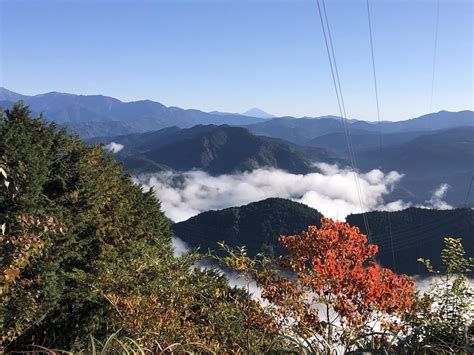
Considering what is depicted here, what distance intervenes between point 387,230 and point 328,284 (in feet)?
577

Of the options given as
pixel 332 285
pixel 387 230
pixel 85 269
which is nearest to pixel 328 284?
pixel 332 285

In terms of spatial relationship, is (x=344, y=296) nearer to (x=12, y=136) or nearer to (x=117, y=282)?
(x=117, y=282)

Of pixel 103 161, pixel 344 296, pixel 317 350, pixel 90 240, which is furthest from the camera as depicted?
pixel 103 161

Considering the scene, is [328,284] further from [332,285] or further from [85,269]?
[85,269]

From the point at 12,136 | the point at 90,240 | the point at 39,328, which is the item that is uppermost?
the point at 12,136

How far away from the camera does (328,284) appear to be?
9492 mm

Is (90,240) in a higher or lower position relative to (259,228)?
higher

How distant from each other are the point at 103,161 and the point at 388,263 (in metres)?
162

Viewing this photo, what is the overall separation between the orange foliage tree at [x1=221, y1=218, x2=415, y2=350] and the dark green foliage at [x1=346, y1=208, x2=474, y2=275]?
16409cm

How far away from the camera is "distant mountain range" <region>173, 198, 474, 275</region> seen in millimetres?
168250

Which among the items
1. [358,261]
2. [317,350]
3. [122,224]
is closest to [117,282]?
[358,261]

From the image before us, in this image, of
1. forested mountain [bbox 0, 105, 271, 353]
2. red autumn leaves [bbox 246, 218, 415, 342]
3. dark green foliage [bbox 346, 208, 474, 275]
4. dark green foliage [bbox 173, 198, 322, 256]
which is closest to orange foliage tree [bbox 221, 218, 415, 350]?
red autumn leaves [bbox 246, 218, 415, 342]

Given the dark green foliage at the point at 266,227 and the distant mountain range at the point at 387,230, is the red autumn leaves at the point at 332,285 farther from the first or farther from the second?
the dark green foliage at the point at 266,227

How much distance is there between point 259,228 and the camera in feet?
620
